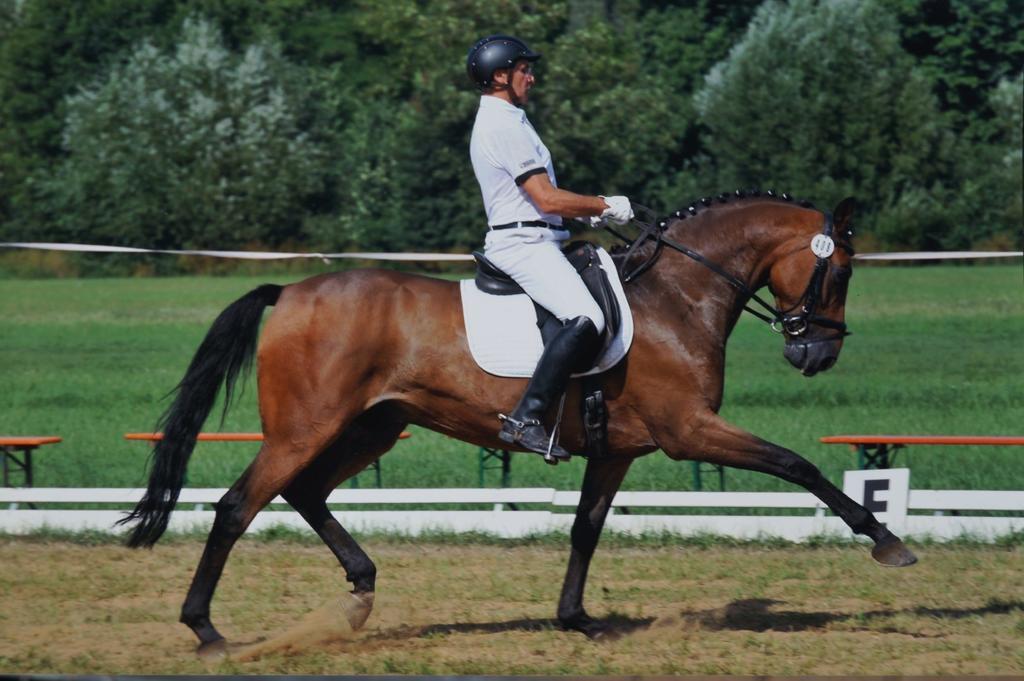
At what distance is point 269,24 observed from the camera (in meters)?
42.1

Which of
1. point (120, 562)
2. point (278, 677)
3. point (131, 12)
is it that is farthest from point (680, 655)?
point (131, 12)

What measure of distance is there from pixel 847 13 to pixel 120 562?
90.7ft

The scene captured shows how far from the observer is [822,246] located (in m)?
6.41

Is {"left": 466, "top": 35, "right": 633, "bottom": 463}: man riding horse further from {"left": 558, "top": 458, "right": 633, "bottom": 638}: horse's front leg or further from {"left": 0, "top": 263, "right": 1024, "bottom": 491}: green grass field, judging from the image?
{"left": 0, "top": 263, "right": 1024, "bottom": 491}: green grass field

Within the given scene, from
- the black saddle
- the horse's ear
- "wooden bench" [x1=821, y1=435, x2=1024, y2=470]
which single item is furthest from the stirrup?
"wooden bench" [x1=821, y1=435, x2=1024, y2=470]

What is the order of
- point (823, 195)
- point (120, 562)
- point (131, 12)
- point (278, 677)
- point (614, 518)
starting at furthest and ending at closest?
point (131, 12) → point (823, 195) → point (614, 518) → point (120, 562) → point (278, 677)

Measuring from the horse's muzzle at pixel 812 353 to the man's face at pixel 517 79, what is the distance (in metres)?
1.57

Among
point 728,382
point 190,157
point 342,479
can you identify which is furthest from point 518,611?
point 190,157

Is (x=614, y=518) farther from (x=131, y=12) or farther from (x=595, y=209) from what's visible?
(x=131, y=12)

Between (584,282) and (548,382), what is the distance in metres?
0.49

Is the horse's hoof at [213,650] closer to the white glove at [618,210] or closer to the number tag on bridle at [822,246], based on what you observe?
the white glove at [618,210]

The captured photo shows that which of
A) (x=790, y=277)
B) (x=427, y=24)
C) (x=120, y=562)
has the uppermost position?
(x=427, y=24)

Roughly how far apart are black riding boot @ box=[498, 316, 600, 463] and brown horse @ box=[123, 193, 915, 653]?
0.14 meters

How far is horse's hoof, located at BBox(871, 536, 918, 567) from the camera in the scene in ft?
20.1
